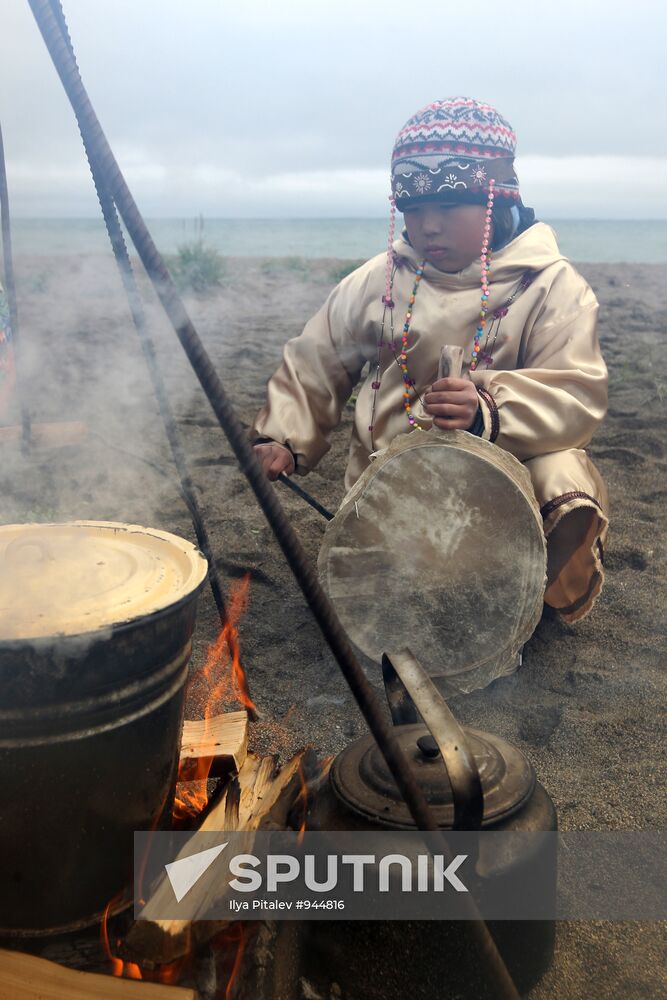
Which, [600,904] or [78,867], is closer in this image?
[78,867]

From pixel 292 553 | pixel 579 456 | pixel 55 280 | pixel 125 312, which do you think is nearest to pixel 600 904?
pixel 292 553

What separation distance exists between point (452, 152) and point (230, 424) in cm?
185

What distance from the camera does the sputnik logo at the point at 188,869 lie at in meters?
1.52

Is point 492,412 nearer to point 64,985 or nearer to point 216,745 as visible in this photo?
point 216,745

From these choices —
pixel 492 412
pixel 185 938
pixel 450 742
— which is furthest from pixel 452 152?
pixel 185 938

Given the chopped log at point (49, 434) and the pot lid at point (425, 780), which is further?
the chopped log at point (49, 434)

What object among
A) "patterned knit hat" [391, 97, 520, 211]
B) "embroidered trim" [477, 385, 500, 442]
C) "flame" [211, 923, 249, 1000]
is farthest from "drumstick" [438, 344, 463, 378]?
"flame" [211, 923, 249, 1000]

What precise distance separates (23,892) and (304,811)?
0.59 metres

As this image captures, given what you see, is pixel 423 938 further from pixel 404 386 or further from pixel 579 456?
pixel 404 386

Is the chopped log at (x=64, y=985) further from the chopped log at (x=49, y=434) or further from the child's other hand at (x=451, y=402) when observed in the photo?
the chopped log at (x=49, y=434)

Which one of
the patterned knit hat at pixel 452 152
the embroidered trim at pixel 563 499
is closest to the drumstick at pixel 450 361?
the embroidered trim at pixel 563 499

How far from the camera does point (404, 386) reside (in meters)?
3.04

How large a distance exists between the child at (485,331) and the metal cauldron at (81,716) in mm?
1264

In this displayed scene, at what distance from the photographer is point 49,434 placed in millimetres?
4453
